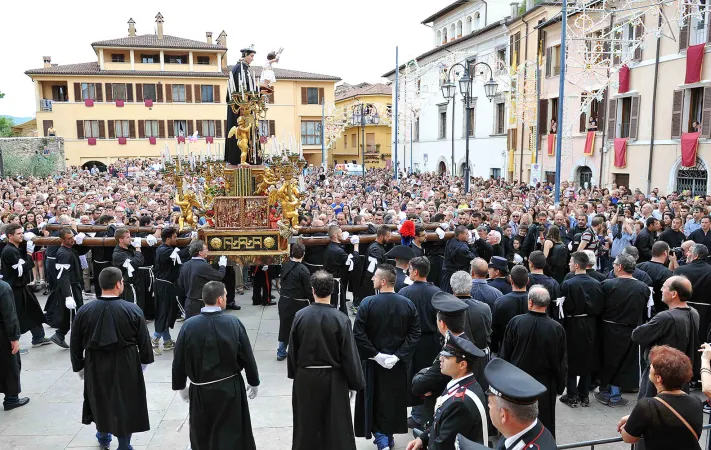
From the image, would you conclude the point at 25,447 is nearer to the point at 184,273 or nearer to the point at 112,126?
the point at 184,273

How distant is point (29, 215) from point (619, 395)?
11324 mm

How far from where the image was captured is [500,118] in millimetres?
33906

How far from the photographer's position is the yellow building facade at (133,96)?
43.6 meters

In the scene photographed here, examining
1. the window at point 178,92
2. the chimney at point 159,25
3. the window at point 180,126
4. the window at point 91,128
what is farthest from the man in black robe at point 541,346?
the chimney at point 159,25

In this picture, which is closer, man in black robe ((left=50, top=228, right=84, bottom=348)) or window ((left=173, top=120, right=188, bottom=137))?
man in black robe ((left=50, top=228, right=84, bottom=348))

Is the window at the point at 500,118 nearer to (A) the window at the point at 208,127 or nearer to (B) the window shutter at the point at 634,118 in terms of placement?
(B) the window shutter at the point at 634,118

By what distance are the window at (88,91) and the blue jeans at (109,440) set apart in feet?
145

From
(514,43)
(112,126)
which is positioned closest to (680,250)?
(514,43)

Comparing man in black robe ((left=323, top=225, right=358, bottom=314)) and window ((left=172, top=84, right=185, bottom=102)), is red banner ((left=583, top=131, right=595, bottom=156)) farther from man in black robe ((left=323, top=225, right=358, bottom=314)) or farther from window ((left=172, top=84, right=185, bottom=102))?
window ((left=172, top=84, right=185, bottom=102))

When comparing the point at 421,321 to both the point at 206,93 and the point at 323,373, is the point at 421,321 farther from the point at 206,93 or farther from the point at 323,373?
the point at 206,93

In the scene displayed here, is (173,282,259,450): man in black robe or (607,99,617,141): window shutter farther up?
(607,99,617,141): window shutter

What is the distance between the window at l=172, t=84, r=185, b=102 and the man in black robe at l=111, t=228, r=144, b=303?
129 ft

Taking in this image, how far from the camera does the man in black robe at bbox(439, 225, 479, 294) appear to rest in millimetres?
9070

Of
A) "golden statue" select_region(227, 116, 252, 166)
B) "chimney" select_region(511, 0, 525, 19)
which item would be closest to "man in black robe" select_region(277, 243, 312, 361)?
"golden statue" select_region(227, 116, 252, 166)
